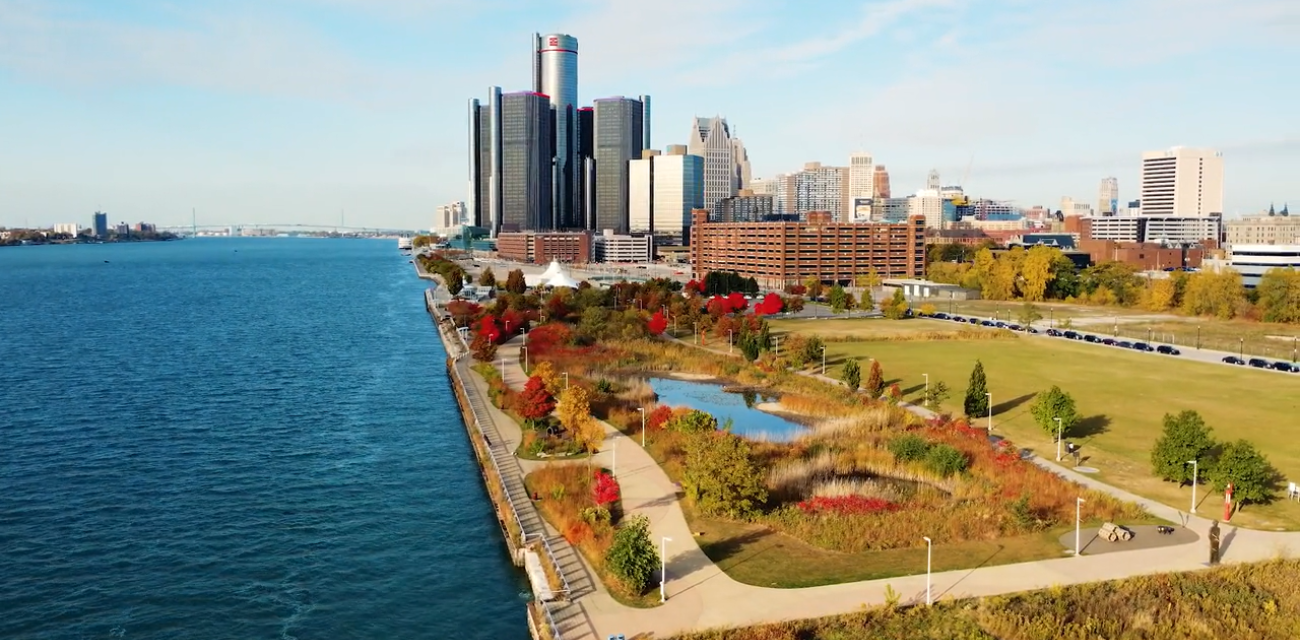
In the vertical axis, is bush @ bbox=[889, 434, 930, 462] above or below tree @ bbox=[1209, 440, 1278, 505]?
below

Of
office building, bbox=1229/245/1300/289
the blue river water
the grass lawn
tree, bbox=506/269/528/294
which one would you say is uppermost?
office building, bbox=1229/245/1300/289

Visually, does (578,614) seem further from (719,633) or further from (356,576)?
(356,576)

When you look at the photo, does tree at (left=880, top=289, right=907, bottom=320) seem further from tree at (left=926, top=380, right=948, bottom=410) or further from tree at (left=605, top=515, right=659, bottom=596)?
tree at (left=605, top=515, right=659, bottom=596)

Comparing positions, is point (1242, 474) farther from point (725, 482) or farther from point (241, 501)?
point (241, 501)

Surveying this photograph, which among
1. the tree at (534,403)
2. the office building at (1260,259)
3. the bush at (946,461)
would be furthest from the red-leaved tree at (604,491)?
the office building at (1260,259)

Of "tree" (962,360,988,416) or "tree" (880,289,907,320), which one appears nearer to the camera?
"tree" (962,360,988,416)

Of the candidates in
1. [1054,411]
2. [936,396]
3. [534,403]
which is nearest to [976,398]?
[1054,411]

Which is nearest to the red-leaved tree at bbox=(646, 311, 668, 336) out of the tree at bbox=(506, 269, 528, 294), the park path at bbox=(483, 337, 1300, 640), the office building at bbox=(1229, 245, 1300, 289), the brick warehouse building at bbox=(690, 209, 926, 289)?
the tree at bbox=(506, 269, 528, 294)

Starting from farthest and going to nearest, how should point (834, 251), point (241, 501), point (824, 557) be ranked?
point (834, 251)
point (241, 501)
point (824, 557)

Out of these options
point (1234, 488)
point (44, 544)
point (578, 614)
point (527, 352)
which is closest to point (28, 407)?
point (44, 544)
